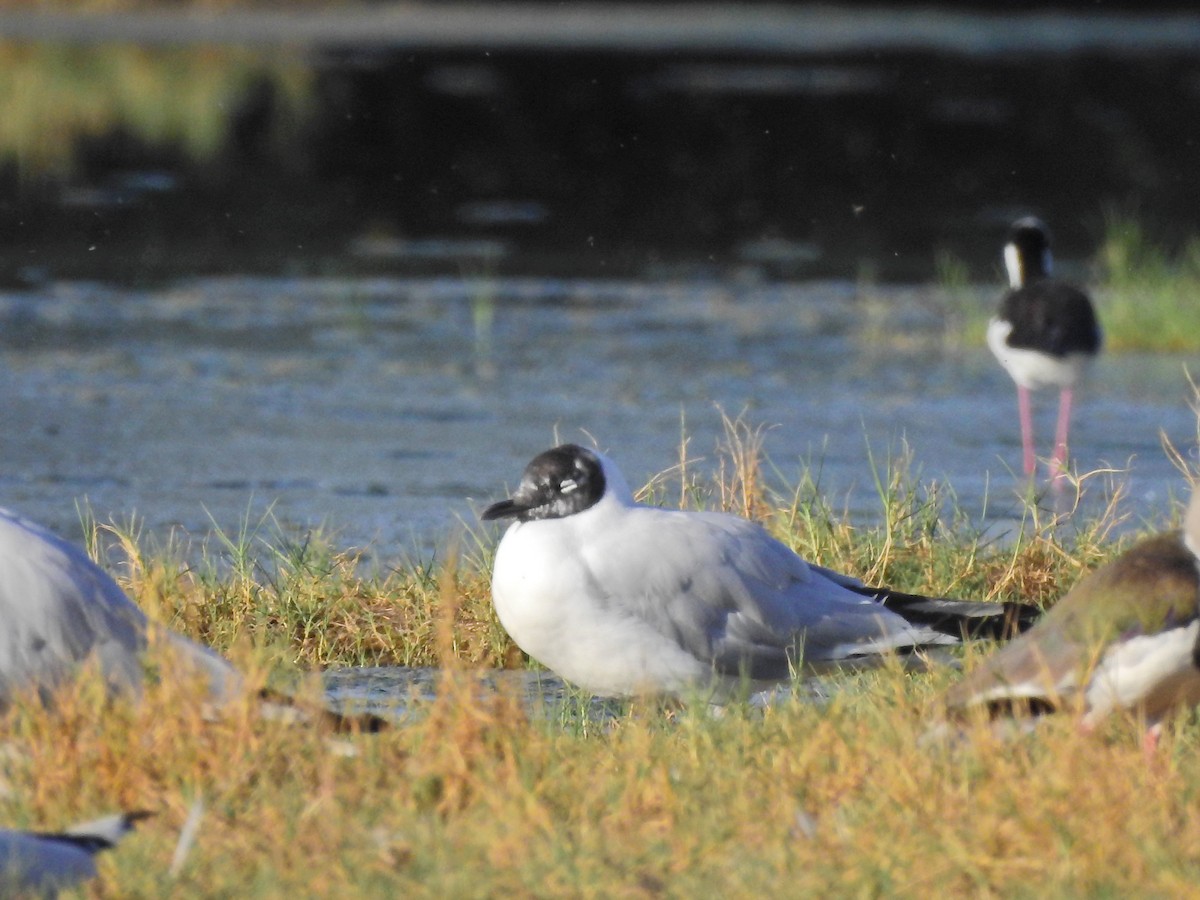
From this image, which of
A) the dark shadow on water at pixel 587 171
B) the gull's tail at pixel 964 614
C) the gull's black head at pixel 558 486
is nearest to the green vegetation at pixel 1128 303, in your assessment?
the dark shadow on water at pixel 587 171

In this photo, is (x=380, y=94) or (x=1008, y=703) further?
(x=380, y=94)

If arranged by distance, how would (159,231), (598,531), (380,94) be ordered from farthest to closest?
(380,94) < (159,231) < (598,531)

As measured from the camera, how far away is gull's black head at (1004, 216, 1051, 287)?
10594mm

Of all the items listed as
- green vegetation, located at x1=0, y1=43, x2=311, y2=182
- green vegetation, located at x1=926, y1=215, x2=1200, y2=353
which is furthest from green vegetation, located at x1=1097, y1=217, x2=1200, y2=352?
green vegetation, located at x1=0, y1=43, x2=311, y2=182

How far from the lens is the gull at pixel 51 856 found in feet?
11.3

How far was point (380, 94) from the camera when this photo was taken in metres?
25.9

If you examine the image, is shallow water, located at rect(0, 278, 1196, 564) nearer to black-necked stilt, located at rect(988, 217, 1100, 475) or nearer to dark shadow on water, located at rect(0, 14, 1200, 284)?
black-necked stilt, located at rect(988, 217, 1100, 475)

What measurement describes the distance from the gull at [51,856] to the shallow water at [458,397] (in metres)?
3.72

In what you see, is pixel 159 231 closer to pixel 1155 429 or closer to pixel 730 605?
pixel 1155 429

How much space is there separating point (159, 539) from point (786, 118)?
17.4 metres

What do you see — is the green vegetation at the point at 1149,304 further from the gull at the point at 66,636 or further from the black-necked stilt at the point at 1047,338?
the gull at the point at 66,636

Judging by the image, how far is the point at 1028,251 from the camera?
422 inches

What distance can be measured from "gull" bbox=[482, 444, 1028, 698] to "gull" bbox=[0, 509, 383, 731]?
783 mm

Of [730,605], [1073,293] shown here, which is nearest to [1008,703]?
[730,605]
